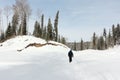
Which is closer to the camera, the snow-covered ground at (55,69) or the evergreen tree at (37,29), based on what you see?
the snow-covered ground at (55,69)

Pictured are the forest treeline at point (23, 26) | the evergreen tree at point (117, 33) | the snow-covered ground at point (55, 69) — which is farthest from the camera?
the evergreen tree at point (117, 33)

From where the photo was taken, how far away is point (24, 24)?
264 ft

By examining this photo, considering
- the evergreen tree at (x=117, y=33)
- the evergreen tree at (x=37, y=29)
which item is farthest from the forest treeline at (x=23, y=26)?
the evergreen tree at (x=117, y=33)

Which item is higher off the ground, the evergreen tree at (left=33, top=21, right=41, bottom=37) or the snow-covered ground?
the evergreen tree at (left=33, top=21, right=41, bottom=37)

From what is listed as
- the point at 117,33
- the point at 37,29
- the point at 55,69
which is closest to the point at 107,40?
the point at 117,33

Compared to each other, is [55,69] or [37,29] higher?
[37,29]

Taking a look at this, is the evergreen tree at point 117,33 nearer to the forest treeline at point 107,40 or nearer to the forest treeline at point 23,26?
the forest treeline at point 107,40

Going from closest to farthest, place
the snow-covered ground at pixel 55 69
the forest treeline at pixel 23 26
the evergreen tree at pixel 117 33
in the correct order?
1. the snow-covered ground at pixel 55 69
2. the forest treeline at pixel 23 26
3. the evergreen tree at pixel 117 33

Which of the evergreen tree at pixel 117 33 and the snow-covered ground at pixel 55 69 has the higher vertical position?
the evergreen tree at pixel 117 33

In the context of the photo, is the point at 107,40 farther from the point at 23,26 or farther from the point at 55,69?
the point at 55,69

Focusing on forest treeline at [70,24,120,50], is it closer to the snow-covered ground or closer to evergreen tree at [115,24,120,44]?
evergreen tree at [115,24,120,44]

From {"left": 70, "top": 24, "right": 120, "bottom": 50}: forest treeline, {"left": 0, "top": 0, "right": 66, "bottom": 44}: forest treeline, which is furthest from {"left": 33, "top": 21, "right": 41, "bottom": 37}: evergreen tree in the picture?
{"left": 70, "top": 24, "right": 120, "bottom": 50}: forest treeline

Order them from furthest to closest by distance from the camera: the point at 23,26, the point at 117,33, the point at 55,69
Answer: the point at 117,33 → the point at 23,26 → the point at 55,69

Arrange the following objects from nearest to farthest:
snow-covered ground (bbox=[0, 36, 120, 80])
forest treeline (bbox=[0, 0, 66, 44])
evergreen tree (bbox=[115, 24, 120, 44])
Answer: snow-covered ground (bbox=[0, 36, 120, 80]) → forest treeline (bbox=[0, 0, 66, 44]) → evergreen tree (bbox=[115, 24, 120, 44])
